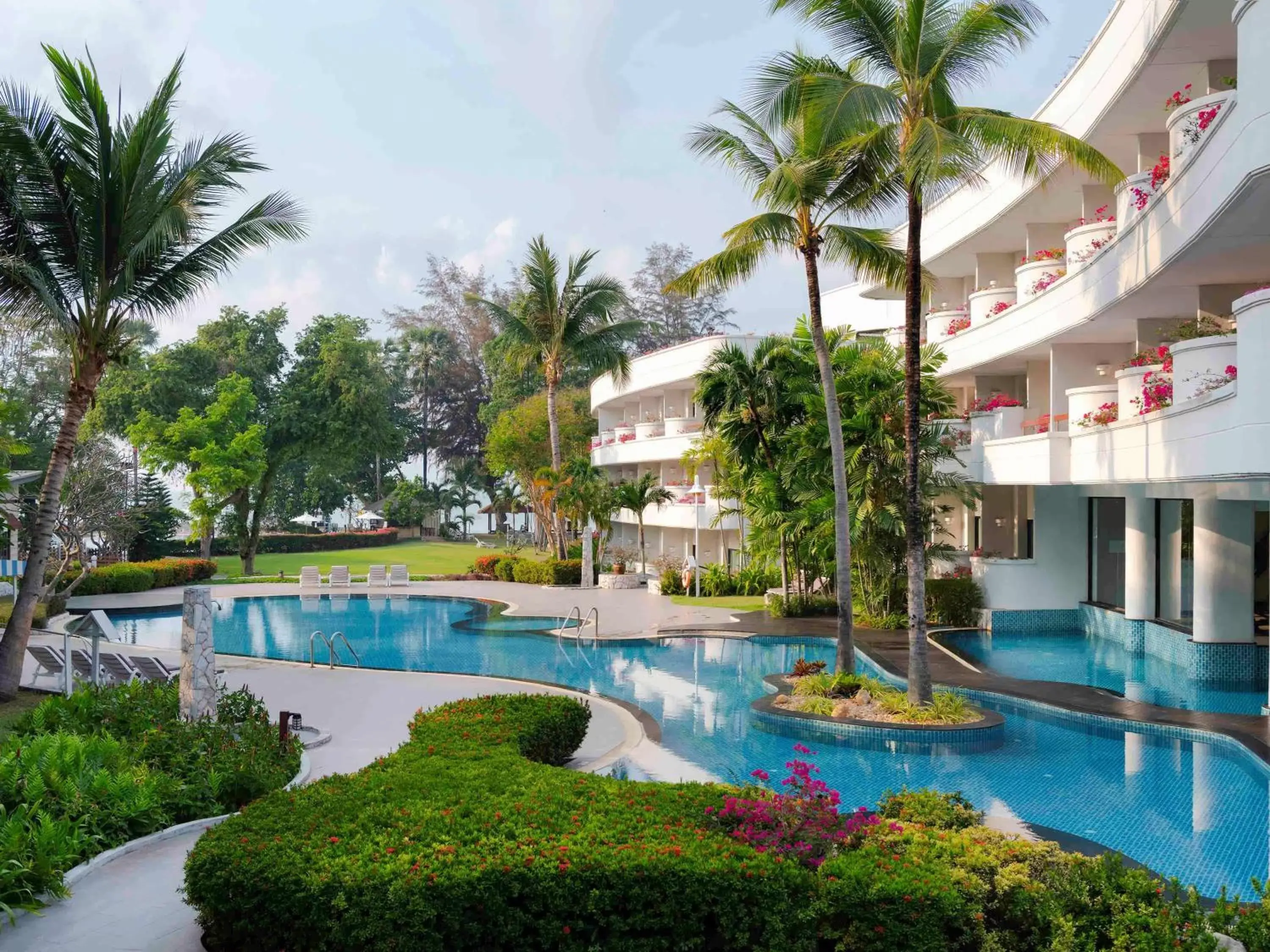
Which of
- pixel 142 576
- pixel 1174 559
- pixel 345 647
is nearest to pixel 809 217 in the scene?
pixel 1174 559

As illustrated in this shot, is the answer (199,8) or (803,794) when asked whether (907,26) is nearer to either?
(803,794)

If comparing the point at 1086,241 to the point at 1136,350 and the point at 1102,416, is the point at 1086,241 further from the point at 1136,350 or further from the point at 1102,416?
the point at 1136,350

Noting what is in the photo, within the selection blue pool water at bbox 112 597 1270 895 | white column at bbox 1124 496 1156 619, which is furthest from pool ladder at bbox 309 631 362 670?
white column at bbox 1124 496 1156 619

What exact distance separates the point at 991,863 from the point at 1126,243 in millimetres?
11469

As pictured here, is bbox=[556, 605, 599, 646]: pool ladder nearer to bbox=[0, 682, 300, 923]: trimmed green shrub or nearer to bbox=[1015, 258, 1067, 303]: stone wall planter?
bbox=[1015, 258, 1067, 303]: stone wall planter

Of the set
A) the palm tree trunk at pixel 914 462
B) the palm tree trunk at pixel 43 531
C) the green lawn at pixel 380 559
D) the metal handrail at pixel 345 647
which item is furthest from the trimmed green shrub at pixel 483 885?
the green lawn at pixel 380 559

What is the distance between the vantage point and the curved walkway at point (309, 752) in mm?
6605

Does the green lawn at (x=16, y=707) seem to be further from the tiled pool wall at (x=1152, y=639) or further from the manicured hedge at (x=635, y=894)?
the tiled pool wall at (x=1152, y=639)

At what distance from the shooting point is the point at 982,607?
23.7 meters

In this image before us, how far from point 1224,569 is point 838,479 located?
23.0ft

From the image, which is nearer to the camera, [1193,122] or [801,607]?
[1193,122]

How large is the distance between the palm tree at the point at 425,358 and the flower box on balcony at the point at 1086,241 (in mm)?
59818

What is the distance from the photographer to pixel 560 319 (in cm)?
3441

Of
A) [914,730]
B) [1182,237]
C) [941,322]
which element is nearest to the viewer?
[1182,237]
